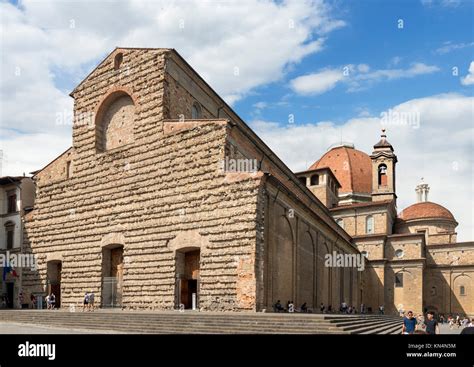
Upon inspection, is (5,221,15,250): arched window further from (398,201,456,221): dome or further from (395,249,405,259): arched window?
(398,201,456,221): dome

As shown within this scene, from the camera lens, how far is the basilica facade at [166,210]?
23.9 metres

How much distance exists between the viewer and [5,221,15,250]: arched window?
125 ft

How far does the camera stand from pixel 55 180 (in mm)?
32750

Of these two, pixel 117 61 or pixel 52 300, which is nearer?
pixel 52 300

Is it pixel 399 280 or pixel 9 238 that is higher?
pixel 9 238

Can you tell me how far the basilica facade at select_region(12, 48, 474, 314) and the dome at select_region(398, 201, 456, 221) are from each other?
90.5 feet

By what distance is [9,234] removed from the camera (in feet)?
126

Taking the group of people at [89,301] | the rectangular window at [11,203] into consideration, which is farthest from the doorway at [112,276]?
the rectangular window at [11,203]

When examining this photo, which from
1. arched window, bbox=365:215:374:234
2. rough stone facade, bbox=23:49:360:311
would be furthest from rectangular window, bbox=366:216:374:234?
rough stone facade, bbox=23:49:360:311

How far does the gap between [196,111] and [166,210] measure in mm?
6452

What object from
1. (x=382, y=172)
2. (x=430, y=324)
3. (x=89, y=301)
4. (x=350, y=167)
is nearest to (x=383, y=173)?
(x=382, y=172)

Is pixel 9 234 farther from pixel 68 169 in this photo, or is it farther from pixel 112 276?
pixel 112 276

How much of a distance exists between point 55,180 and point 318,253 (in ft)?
55.8
